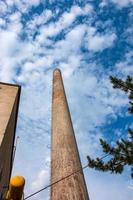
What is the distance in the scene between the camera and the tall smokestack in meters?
6.02

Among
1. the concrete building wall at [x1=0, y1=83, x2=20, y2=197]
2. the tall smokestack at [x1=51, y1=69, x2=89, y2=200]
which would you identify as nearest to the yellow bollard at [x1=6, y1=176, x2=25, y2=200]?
the tall smokestack at [x1=51, y1=69, x2=89, y2=200]

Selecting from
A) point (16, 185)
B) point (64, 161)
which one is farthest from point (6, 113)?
point (16, 185)

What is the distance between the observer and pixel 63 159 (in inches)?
266

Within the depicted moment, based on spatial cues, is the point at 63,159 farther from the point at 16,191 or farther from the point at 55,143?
the point at 16,191

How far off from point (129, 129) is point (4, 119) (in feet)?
14.8

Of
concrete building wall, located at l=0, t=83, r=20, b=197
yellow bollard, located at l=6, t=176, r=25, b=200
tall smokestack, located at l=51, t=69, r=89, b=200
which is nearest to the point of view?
yellow bollard, located at l=6, t=176, r=25, b=200

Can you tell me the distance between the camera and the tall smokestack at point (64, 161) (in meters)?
6.02

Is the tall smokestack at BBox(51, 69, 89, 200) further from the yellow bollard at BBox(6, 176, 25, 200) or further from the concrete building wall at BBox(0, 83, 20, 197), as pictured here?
the concrete building wall at BBox(0, 83, 20, 197)

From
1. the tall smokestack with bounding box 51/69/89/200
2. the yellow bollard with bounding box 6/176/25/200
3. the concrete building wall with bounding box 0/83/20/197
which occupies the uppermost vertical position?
the concrete building wall with bounding box 0/83/20/197

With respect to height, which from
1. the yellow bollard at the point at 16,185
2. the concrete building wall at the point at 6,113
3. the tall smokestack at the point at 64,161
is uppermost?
the concrete building wall at the point at 6,113

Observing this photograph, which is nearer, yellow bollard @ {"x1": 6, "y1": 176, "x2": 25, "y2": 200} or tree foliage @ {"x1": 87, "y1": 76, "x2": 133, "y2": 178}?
yellow bollard @ {"x1": 6, "y1": 176, "x2": 25, "y2": 200}

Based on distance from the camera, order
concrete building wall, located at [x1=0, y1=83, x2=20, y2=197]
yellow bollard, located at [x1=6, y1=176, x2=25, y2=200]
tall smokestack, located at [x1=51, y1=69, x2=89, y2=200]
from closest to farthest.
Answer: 1. yellow bollard, located at [x1=6, y1=176, x2=25, y2=200]
2. tall smokestack, located at [x1=51, y1=69, x2=89, y2=200]
3. concrete building wall, located at [x1=0, y1=83, x2=20, y2=197]

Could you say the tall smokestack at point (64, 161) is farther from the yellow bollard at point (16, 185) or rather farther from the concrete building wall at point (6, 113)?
the concrete building wall at point (6, 113)

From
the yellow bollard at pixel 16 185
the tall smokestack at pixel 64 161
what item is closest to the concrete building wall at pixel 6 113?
the tall smokestack at pixel 64 161
